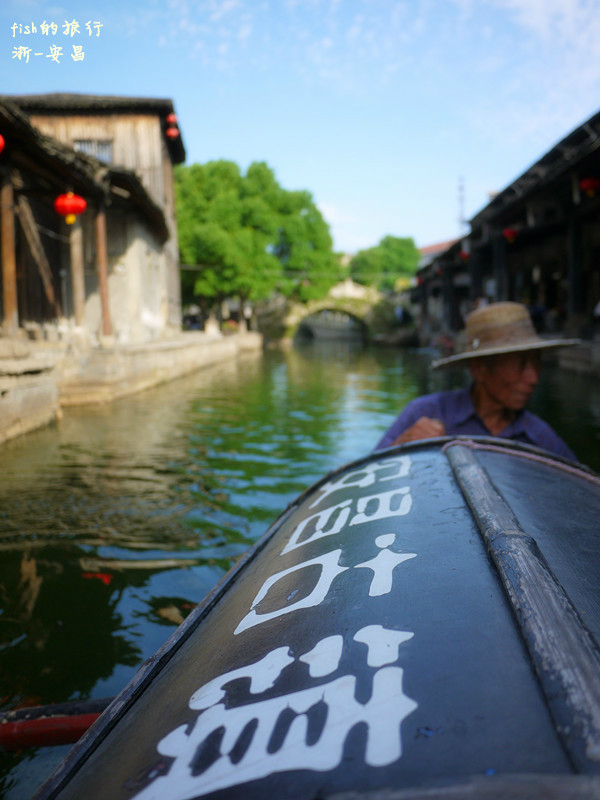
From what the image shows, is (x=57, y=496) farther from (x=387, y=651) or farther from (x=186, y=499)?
(x=387, y=651)

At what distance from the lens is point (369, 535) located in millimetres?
1547

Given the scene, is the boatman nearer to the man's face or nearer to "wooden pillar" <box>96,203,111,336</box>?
the man's face

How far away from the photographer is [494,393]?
9.28 feet

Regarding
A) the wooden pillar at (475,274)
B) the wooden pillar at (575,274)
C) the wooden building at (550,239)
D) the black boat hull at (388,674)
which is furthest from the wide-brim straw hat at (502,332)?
the wooden pillar at (475,274)

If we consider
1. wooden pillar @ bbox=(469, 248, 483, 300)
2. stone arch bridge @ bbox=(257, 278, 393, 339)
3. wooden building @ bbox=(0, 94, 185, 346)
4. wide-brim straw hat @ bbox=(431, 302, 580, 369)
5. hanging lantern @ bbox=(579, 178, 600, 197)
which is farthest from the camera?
stone arch bridge @ bbox=(257, 278, 393, 339)

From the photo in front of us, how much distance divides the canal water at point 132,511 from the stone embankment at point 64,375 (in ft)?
1.01

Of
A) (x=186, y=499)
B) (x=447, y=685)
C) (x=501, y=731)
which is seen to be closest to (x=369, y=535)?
(x=447, y=685)

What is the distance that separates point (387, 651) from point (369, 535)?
0.55 meters

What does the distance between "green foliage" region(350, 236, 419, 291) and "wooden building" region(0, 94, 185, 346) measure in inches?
2052

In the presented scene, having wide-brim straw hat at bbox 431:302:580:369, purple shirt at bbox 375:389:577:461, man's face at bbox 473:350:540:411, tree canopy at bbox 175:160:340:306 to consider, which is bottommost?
purple shirt at bbox 375:389:577:461

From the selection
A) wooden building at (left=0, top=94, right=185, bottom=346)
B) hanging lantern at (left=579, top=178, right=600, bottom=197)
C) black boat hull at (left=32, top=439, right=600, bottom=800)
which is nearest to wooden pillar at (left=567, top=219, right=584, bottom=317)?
hanging lantern at (left=579, top=178, right=600, bottom=197)

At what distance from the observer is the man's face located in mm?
2725

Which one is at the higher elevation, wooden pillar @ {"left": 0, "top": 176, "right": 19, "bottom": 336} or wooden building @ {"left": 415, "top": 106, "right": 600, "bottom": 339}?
wooden building @ {"left": 415, "top": 106, "right": 600, "bottom": 339}

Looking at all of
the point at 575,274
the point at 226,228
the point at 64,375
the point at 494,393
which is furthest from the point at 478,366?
the point at 226,228
